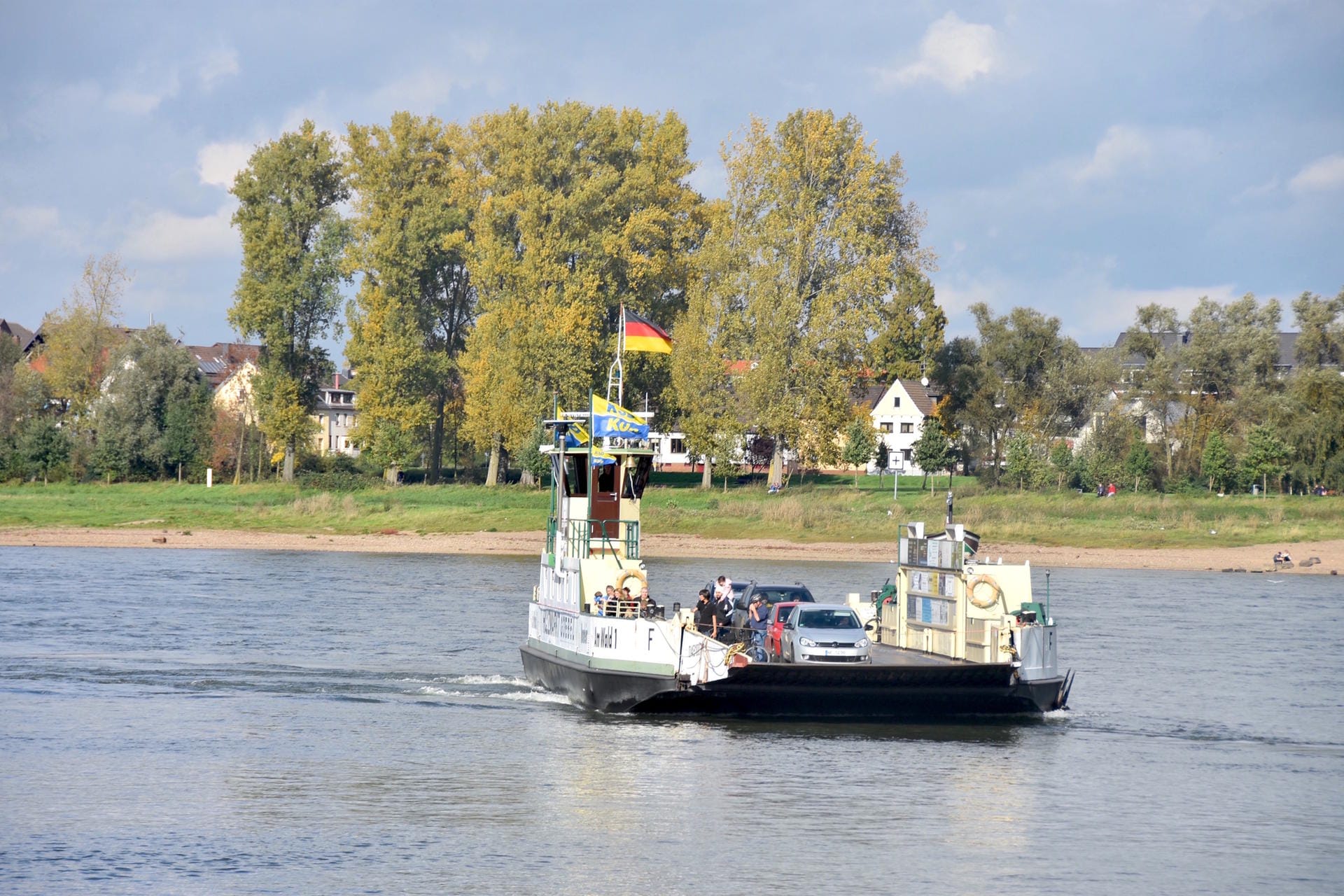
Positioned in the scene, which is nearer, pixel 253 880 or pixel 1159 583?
pixel 253 880

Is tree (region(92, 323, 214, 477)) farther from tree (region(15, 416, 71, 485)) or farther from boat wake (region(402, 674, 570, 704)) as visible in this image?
boat wake (region(402, 674, 570, 704))

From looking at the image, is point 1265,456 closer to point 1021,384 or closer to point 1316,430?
point 1316,430

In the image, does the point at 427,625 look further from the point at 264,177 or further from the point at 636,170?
the point at 264,177

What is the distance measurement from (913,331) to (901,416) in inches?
612

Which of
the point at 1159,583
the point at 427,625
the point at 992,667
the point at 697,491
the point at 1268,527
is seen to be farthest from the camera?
the point at 697,491

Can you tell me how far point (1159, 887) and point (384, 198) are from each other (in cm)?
7441

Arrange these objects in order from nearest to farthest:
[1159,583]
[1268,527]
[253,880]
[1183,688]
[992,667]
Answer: [253,880] < [992,667] < [1183,688] < [1159,583] < [1268,527]

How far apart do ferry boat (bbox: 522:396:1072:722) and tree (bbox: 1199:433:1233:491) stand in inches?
2292

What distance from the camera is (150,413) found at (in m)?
88.9

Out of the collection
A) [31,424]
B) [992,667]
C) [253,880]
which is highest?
[31,424]

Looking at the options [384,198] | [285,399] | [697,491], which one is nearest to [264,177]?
[384,198]

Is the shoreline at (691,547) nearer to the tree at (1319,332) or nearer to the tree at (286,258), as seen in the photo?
the tree at (286,258)

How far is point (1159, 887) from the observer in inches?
751

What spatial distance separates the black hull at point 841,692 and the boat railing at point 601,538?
144 inches
